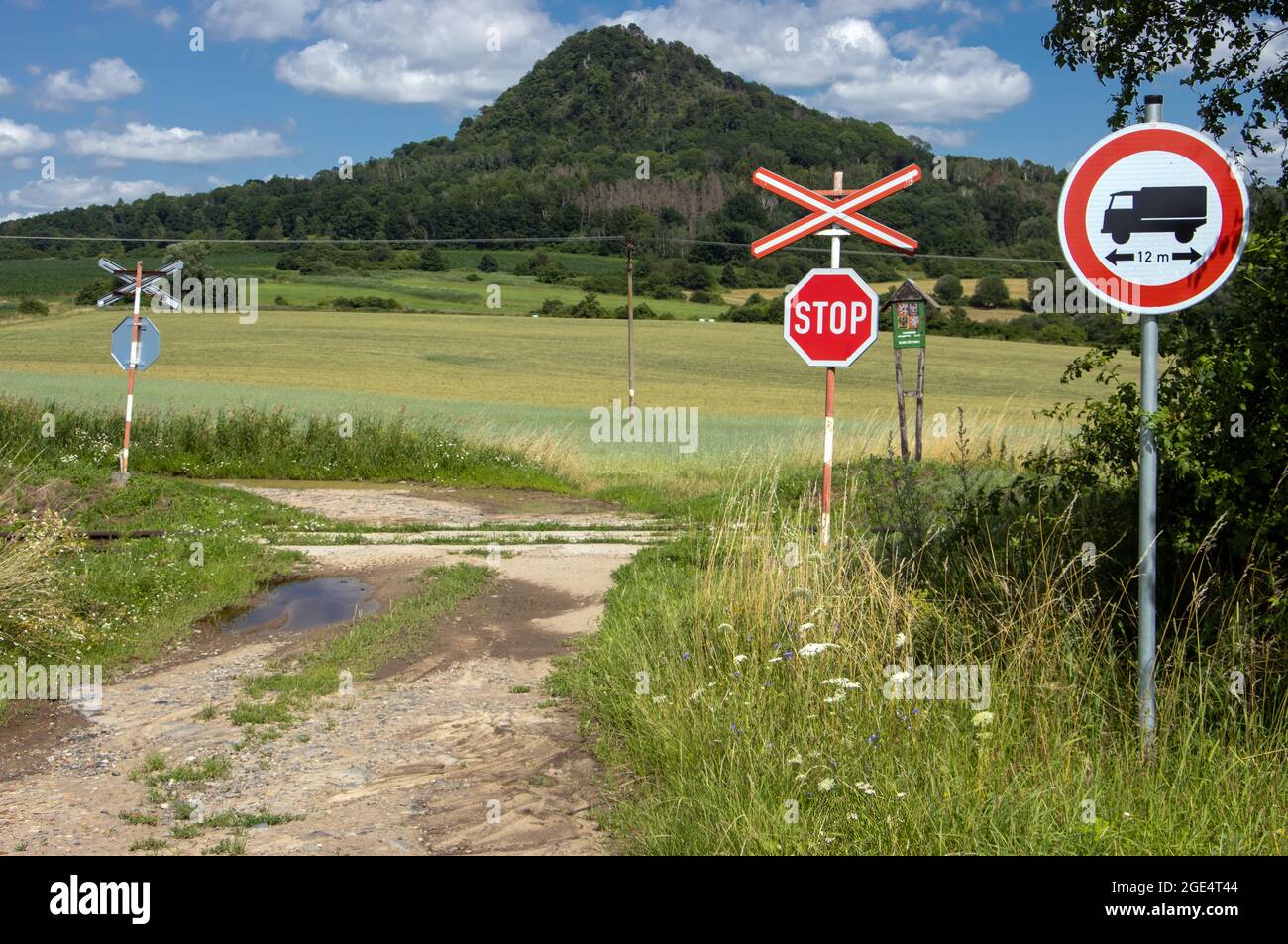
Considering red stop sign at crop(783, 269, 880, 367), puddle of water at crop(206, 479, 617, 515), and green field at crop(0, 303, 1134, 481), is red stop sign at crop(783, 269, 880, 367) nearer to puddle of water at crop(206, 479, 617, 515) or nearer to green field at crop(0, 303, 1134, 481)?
puddle of water at crop(206, 479, 617, 515)

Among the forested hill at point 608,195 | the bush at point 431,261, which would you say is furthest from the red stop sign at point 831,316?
the bush at point 431,261

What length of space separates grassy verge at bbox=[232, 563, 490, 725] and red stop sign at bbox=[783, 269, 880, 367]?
3818 millimetres

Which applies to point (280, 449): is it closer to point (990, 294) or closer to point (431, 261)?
point (431, 261)

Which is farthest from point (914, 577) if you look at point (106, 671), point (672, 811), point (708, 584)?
point (106, 671)

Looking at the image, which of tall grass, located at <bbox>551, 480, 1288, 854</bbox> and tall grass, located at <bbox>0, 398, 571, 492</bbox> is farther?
tall grass, located at <bbox>0, 398, 571, 492</bbox>

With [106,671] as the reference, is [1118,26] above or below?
above

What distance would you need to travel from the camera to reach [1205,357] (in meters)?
5.73

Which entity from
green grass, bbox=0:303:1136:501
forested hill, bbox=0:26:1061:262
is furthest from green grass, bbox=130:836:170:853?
forested hill, bbox=0:26:1061:262

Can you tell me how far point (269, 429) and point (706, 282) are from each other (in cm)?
6128

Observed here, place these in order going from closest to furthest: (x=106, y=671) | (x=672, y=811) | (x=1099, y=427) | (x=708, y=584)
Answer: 1. (x=672, y=811)
2. (x=1099, y=427)
3. (x=708, y=584)
4. (x=106, y=671)

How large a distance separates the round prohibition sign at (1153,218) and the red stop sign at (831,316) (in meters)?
3.71

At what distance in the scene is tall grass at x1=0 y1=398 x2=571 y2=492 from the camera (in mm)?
20828
